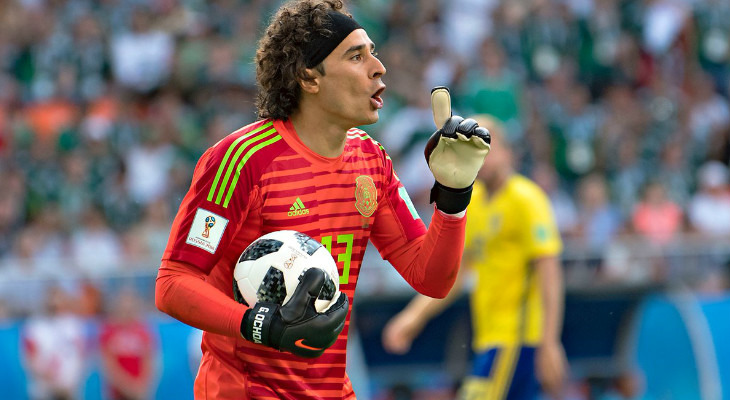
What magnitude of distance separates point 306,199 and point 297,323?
0.60m

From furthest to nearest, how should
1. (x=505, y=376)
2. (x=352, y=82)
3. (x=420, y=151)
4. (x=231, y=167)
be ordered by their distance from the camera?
(x=420, y=151)
(x=505, y=376)
(x=352, y=82)
(x=231, y=167)

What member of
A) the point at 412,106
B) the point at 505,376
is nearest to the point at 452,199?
the point at 505,376

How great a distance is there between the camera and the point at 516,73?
1418 centimetres

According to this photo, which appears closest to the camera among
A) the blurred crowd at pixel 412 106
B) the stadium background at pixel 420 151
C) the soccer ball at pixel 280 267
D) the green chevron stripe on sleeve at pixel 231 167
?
the soccer ball at pixel 280 267

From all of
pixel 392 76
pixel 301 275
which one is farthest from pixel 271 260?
pixel 392 76

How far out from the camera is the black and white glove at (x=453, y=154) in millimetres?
4125

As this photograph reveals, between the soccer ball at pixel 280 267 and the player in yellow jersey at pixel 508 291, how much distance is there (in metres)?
3.48

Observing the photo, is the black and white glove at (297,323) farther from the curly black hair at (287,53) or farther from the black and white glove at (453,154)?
the curly black hair at (287,53)

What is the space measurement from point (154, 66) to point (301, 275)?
9820 millimetres

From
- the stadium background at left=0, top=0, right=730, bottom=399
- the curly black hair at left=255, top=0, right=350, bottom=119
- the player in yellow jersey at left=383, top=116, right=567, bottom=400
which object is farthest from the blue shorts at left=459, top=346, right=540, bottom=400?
the curly black hair at left=255, top=0, right=350, bottom=119

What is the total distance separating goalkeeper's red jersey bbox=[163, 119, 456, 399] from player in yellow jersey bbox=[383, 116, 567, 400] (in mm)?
3012

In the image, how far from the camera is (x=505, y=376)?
7336 mm

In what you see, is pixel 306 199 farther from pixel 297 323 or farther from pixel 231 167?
pixel 297 323

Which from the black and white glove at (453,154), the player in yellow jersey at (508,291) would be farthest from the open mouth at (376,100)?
the player in yellow jersey at (508,291)
